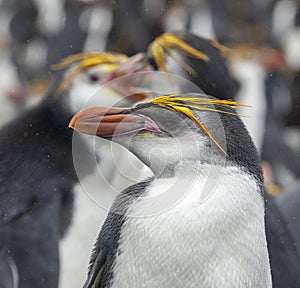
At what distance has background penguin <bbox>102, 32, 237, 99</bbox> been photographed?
2.04 m

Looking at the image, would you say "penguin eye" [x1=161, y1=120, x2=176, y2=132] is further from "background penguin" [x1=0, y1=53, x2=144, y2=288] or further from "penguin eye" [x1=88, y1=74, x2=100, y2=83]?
"penguin eye" [x1=88, y1=74, x2=100, y2=83]

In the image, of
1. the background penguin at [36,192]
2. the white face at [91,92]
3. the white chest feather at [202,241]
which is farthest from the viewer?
the white face at [91,92]

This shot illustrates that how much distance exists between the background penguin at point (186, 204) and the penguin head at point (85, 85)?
631 mm

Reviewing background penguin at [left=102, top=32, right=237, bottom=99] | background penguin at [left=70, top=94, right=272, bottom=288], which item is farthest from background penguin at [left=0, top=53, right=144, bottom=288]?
background penguin at [left=70, top=94, right=272, bottom=288]

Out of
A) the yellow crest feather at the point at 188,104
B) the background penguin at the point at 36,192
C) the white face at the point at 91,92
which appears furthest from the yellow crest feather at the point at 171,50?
the yellow crest feather at the point at 188,104

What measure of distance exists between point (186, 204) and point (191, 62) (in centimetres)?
83

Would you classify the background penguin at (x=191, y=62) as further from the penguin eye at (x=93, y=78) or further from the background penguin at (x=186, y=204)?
the background penguin at (x=186, y=204)

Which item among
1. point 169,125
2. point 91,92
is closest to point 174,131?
point 169,125

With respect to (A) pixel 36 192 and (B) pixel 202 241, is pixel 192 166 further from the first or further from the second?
(A) pixel 36 192

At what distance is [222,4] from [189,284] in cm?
375

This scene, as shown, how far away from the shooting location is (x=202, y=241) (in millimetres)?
1277

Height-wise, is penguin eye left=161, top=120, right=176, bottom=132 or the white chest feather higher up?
penguin eye left=161, top=120, right=176, bottom=132

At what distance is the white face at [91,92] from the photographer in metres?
2.00

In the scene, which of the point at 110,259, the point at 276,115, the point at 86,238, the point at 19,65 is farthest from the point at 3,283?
the point at 19,65
